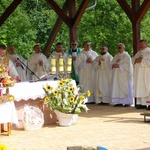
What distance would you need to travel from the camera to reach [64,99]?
10266 millimetres

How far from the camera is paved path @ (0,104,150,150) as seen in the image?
800 cm

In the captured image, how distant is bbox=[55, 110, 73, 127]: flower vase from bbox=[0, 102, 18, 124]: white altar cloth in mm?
1168

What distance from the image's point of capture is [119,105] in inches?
586

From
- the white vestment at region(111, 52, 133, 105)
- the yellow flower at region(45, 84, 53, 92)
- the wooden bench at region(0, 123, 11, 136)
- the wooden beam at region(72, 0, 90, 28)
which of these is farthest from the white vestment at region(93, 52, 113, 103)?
the wooden bench at region(0, 123, 11, 136)

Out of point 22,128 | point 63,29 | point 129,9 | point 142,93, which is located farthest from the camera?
point 63,29

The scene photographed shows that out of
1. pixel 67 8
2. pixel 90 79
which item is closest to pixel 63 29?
pixel 67 8

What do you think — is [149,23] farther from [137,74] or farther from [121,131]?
[121,131]

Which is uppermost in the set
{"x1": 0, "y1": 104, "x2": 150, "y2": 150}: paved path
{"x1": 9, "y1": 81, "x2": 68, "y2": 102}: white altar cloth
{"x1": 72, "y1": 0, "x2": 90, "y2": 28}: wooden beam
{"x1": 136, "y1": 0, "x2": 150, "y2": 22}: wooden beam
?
{"x1": 72, "y1": 0, "x2": 90, "y2": 28}: wooden beam

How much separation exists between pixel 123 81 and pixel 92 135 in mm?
6042

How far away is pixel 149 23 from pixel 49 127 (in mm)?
20846

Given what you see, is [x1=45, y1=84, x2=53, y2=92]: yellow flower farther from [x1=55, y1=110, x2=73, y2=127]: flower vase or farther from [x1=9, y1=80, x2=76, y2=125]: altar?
[x1=55, y1=110, x2=73, y2=127]: flower vase

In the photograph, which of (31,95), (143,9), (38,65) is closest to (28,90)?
(31,95)

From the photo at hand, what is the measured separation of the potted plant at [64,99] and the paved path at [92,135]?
36 cm

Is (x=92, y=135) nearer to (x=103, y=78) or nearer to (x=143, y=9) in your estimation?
(x=143, y=9)
